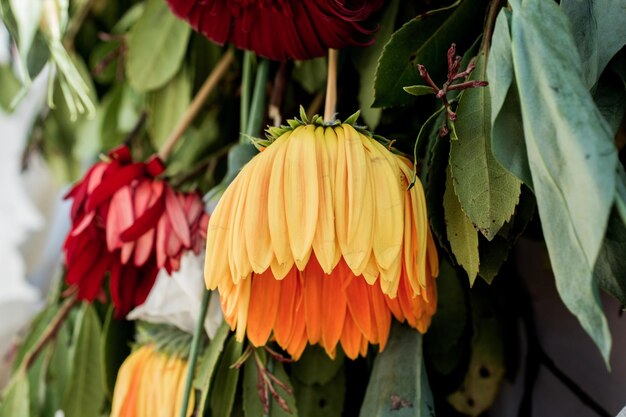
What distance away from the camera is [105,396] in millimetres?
427

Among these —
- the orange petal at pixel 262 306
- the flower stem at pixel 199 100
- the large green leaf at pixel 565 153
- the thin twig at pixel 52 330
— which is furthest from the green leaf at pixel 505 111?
the thin twig at pixel 52 330

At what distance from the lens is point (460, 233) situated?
0.27m

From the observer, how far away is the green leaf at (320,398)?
373mm

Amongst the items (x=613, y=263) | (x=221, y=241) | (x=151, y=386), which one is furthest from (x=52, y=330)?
(x=613, y=263)

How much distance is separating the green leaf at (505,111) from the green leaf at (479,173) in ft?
0.08

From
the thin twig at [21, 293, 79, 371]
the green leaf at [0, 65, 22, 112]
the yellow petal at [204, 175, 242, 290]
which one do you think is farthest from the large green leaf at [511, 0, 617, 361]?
the green leaf at [0, 65, 22, 112]

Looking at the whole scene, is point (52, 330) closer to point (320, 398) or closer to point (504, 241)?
point (320, 398)

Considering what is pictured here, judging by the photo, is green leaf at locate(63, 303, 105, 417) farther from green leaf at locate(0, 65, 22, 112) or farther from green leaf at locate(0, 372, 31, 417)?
green leaf at locate(0, 65, 22, 112)

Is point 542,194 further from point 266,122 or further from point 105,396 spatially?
point 105,396

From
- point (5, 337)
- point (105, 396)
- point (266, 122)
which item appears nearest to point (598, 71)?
point (266, 122)

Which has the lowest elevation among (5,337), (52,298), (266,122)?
(5,337)

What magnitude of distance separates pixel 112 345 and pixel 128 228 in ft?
0.42

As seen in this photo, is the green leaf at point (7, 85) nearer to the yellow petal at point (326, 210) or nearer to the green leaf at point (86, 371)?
the green leaf at point (86, 371)

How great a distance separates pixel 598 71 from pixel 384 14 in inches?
5.2
